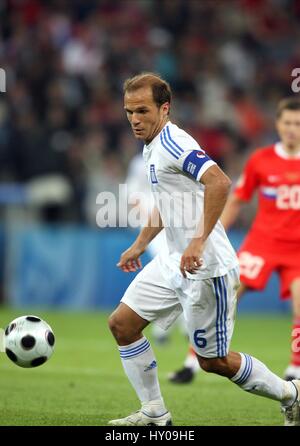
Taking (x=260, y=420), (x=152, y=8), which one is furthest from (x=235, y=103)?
(x=260, y=420)

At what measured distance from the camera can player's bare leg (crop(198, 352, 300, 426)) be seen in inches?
240

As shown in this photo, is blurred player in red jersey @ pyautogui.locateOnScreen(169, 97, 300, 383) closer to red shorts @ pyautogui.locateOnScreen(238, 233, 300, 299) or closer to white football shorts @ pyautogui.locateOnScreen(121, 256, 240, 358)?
red shorts @ pyautogui.locateOnScreen(238, 233, 300, 299)

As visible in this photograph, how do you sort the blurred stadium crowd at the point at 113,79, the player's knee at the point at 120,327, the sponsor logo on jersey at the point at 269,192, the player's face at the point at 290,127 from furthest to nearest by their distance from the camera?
the blurred stadium crowd at the point at 113,79, the sponsor logo on jersey at the point at 269,192, the player's face at the point at 290,127, the player's knee at the point at 120,327

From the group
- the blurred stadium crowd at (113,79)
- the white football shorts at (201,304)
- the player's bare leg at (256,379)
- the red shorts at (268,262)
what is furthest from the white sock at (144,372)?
the blurred stadium crowd at (113,79)

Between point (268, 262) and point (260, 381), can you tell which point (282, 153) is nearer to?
point (268, 262)

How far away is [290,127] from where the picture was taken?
8.72 meters

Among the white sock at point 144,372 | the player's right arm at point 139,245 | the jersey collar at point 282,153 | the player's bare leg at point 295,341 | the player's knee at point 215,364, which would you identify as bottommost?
the player's bare leg at point 295,341

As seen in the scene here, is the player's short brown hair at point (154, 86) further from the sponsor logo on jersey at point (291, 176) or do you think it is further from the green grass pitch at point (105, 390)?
the sponsor logo on jersey at point (291, 176)

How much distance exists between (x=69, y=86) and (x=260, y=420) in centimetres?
1064

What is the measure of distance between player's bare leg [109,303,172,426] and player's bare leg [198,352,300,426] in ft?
1.18

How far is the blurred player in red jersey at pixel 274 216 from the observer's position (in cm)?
857

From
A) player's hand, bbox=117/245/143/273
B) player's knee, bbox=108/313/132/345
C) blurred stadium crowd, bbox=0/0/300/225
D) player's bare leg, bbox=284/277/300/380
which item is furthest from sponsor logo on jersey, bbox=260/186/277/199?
blurred stadium crowd, bbox=0/0/300/225

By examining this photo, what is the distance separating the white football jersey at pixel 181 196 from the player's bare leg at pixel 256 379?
524 millimetres

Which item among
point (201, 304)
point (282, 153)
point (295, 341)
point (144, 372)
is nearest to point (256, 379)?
point (201, 304)
